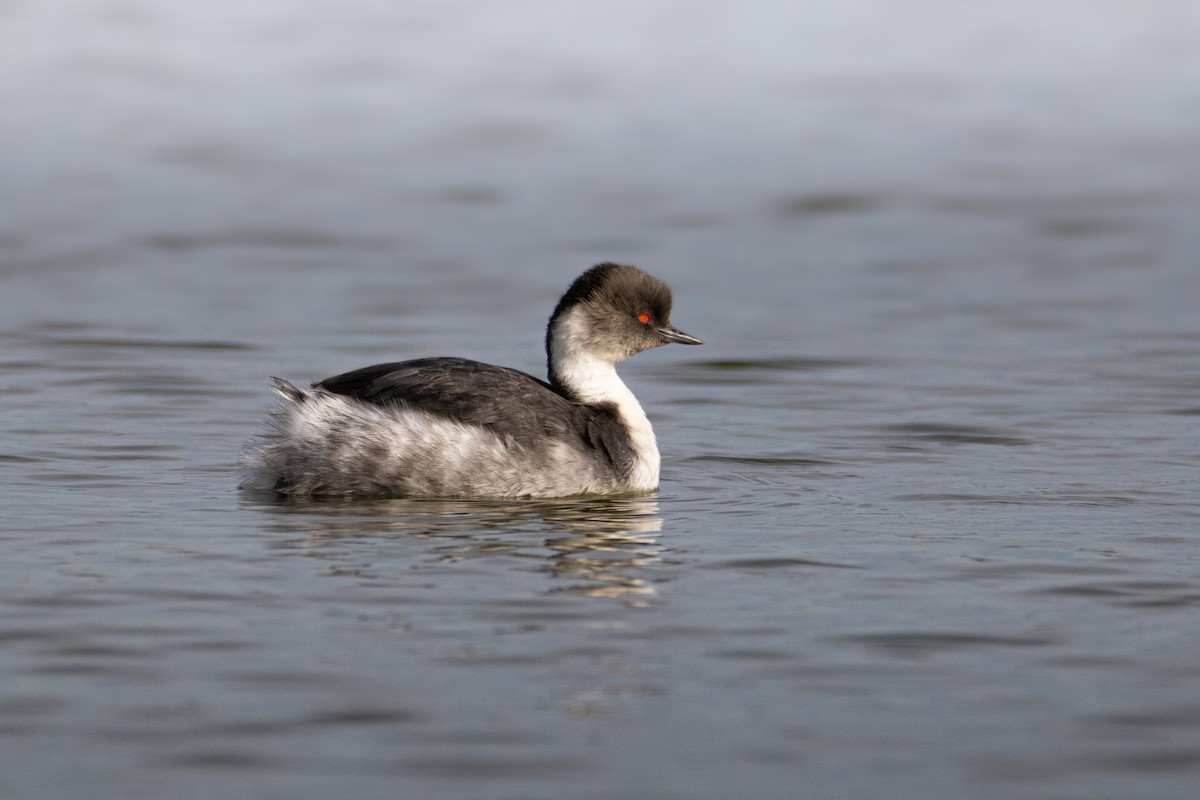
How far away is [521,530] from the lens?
8227 mm

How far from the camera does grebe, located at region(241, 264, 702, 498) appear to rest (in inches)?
348

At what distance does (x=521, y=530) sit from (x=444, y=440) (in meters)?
0.82

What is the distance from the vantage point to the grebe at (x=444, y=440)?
29.0 feet

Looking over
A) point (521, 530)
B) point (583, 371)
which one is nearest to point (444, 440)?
point (521, 530)

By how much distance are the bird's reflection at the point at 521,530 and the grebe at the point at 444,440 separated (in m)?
0.09

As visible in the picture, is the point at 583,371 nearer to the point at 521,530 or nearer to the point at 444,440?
the point at 444,440

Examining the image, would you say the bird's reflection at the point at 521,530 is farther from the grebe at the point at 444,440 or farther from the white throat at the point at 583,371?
the white throat at the point at 583,371

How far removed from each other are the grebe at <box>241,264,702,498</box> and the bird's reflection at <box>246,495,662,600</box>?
0.09 meters

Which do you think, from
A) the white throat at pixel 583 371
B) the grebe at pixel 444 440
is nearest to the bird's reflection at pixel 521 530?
the grebe at pixel 444 440

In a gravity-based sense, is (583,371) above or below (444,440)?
above

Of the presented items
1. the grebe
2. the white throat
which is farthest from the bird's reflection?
the white throat

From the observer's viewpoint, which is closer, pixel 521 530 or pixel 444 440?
pixel 521 530

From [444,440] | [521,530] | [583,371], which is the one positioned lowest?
[521,530]

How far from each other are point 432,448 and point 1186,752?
4200 mm
